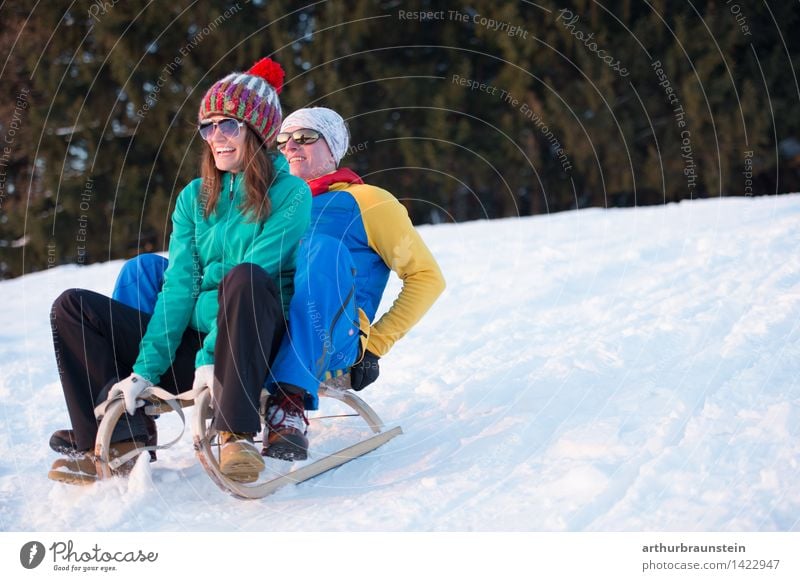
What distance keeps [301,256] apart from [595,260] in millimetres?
2739

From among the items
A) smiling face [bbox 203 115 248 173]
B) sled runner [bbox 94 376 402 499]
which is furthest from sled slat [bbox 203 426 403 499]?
smiling face [bbox 203 115 248 173]

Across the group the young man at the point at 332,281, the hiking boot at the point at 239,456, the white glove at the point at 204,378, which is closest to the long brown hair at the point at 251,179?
the young man at the point at 332,281

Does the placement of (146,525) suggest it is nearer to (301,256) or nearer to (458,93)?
(301,256)

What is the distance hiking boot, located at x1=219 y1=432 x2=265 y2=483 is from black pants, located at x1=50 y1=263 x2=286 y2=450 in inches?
1.3

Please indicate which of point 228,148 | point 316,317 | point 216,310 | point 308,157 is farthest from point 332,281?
point 308,157

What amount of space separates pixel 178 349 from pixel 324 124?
844 mm

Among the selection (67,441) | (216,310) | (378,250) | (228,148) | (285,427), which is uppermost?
(228,148)

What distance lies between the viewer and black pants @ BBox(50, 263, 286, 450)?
7.27 ft

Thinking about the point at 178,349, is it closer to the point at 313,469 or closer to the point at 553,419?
the point at 313,469

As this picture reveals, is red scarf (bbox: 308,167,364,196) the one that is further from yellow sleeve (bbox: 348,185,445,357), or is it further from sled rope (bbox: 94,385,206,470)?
sled rope (bbox: 94,385,206,470)

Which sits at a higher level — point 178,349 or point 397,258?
point 397,258

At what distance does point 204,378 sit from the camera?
230 centimetres

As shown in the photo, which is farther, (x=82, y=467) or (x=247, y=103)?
(x=247, y=103)

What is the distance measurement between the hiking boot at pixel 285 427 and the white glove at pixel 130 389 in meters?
0.33
